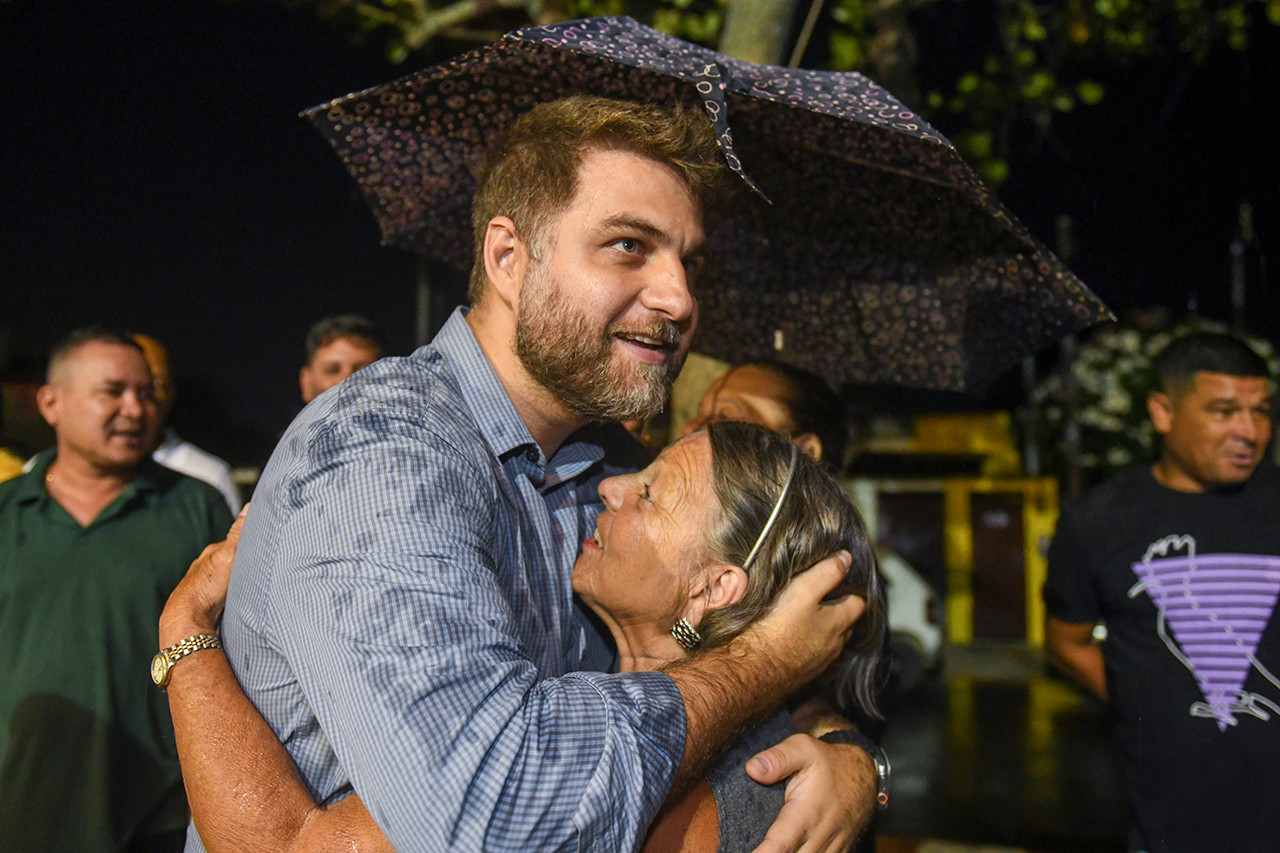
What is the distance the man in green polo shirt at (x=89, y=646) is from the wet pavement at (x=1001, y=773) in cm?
278

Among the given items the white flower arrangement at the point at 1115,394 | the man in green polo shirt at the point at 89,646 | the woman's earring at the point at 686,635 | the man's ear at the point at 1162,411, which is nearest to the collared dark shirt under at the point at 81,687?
the man in green polo shirt at the point at 89,646

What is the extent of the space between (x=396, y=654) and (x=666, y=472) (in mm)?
895

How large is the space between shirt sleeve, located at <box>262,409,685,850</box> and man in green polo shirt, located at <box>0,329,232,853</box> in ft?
7.04

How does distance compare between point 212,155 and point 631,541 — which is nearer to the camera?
point 631,541

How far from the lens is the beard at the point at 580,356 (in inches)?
68.9

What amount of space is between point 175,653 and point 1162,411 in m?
3.88

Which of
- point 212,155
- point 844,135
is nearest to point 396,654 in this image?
point 844,135

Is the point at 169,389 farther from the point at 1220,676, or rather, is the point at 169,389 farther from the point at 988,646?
the point at 988,646

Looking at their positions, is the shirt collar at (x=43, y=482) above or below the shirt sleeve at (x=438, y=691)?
below

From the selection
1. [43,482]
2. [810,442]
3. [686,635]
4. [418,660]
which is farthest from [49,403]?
[418,660]

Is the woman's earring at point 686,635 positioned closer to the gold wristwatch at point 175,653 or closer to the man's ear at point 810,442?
the gold wristwatch at point 175,653

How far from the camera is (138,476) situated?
355 cm

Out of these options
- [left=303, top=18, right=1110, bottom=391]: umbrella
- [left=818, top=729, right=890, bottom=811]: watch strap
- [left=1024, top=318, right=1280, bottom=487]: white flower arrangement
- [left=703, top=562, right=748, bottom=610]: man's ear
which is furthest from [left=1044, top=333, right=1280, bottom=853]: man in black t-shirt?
[left=1024, top=318, right=1280, bottom=487]: white flower arrangement

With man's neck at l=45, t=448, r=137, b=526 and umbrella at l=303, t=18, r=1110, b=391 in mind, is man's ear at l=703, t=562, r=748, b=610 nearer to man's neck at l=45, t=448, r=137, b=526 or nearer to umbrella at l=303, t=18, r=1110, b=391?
umbrella at l=303, t=18, r=1110, b=391
